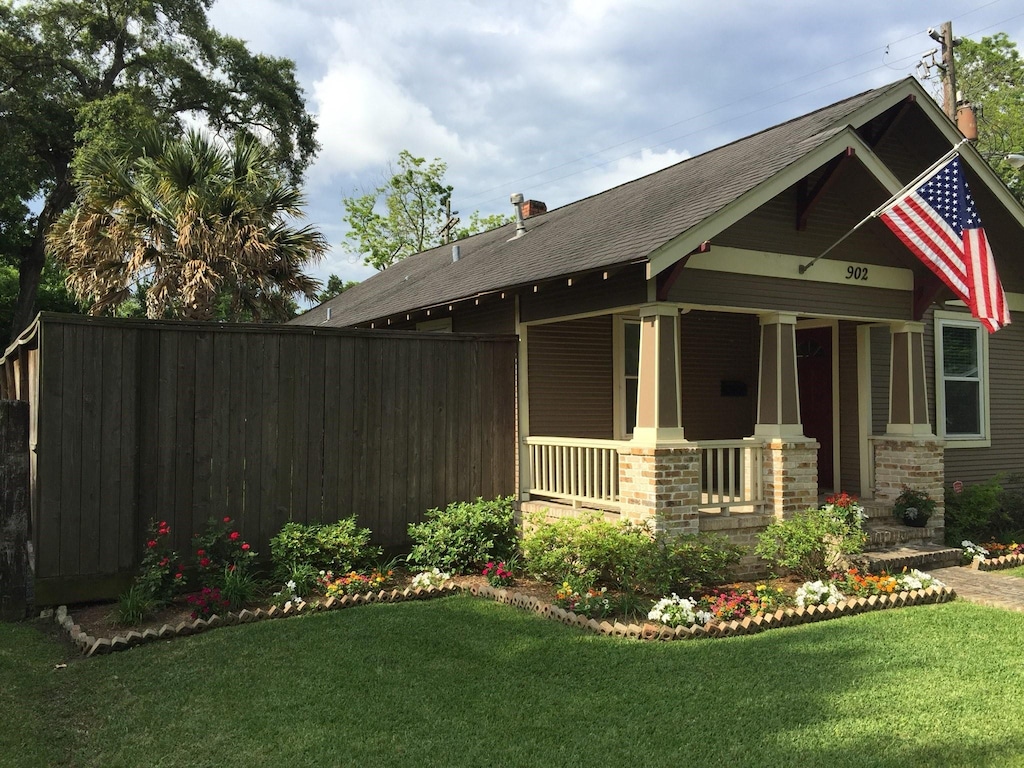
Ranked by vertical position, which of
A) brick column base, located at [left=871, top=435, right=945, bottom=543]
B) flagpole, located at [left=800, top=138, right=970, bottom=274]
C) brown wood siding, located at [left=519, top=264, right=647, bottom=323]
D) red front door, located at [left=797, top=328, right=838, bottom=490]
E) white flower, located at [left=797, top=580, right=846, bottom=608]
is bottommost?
white flower, located at [left=797, top=580, right=846, bottom=608]

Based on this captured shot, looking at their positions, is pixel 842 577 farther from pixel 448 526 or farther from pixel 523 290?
pixel 523 290

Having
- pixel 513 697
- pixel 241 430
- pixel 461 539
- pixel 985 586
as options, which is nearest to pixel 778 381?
pixel 985 586

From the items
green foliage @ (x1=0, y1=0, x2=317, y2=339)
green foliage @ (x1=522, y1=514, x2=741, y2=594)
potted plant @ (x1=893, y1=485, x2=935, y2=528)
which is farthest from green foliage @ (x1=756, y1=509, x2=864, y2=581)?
green foliage @ (x1=0, y1=0, x2=317, y2=339)

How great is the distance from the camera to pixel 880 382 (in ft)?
34.9

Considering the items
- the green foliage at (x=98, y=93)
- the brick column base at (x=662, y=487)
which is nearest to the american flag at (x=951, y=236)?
the brick column base at (x=662, y=487)

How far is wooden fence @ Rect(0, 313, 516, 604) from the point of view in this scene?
22.4 ft

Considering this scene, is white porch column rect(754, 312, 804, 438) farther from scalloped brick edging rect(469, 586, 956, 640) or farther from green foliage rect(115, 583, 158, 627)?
green foliage rect(115, 583, 158, 627)

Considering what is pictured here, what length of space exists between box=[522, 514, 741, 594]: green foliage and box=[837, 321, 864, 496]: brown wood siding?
4002mm

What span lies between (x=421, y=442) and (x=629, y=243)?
10.2ft

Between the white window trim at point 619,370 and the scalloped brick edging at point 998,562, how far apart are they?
13.6 feet

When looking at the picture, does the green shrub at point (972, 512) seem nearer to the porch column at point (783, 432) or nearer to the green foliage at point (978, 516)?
the green foliage at point (978, 516)

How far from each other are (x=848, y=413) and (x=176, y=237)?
10.6 meters

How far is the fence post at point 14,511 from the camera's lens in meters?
6.61

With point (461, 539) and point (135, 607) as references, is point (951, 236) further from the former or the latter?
point (135, 607)
